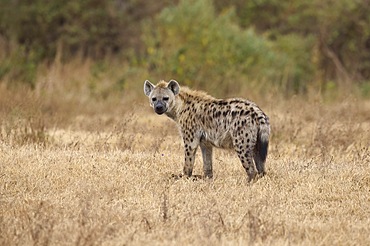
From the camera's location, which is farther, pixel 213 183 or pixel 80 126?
pixel 80 126

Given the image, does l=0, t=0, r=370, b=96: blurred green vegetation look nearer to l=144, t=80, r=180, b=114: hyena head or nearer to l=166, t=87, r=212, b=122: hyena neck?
l=144, t=80, r=180, b=114: hyena head

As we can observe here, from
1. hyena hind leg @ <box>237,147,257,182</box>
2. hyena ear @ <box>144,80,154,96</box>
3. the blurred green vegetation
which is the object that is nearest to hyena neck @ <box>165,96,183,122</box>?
hyena ear @ <box>144,80,154,96</box>

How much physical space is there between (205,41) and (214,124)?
9.59 meters

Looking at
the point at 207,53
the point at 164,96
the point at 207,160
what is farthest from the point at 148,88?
the point at 207,53

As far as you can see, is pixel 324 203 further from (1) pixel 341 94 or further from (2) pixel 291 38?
(2) pixel 291 38

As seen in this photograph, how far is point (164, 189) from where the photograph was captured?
8.70m

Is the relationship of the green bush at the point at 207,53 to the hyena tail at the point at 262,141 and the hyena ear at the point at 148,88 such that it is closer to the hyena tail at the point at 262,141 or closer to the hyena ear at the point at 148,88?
the hyena ear at the point at 148,88

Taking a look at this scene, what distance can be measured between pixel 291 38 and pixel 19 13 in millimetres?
8691

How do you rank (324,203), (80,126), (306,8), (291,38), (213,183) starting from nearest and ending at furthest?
(324,203)
(213,183)
(80,126)
(291,38)
(306,8)

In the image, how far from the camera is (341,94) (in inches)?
711

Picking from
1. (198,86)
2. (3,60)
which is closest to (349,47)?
(198,86)

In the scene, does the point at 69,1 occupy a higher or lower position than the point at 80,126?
higher

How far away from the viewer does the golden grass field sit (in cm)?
707

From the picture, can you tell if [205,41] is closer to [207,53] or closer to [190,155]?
[207,53]
